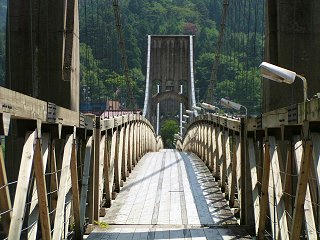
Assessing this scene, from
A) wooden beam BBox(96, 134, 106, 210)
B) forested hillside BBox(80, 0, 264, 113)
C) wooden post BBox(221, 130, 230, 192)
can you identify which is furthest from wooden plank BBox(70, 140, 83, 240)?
forested hillside BBox(80, 0, 264, 113)

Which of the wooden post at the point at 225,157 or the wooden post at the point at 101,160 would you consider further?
the wooden post at the point at 225,157

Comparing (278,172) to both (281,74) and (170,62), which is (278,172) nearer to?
(281,74)

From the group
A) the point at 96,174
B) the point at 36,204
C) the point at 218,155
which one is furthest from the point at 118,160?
the point at 36,204

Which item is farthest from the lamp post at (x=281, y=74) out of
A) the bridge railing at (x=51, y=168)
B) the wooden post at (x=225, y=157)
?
the wooden post at (x=225, y=157)

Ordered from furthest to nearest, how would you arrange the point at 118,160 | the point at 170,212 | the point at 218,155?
1. the point at 218,155
2. the point at 118,160
3. the point at 170,212

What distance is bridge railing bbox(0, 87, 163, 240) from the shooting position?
355 centimetres

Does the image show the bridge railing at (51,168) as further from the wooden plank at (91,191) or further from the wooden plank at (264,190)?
the wooden plank at (264,190)

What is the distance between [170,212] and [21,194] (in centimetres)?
464

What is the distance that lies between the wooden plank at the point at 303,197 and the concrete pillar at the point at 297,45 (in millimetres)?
3432

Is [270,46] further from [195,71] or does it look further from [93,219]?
[195,71]

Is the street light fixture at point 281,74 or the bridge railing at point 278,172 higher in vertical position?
the street light fixture at point 281,74

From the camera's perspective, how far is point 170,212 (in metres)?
7.99

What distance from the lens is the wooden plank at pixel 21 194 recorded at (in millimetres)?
3398

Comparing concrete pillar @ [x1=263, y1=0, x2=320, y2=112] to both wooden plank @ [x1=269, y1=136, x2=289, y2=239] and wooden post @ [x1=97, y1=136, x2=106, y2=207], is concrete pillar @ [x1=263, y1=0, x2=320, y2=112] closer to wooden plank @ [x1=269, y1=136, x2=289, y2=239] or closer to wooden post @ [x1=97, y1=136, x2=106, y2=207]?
wooden post @ [x1=97, y1=136, x2=106, y2=207]
